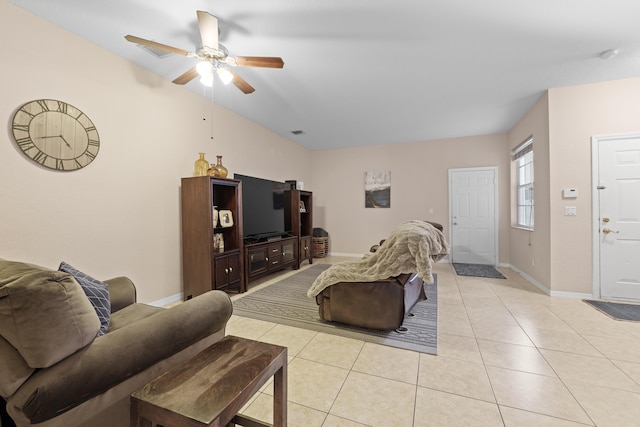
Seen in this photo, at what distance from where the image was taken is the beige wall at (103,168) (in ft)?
6.80

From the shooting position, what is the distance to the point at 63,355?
880 mm

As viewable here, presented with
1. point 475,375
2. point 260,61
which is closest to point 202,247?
point 260,61

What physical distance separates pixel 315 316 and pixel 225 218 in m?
1.79

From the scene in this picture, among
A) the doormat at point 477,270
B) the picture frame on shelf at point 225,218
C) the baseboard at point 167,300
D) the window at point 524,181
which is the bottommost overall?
the doormat at point 477,270

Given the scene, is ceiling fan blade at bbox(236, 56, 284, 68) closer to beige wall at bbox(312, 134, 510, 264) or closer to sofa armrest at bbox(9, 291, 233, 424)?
sofa armrest at bbox(9, 291, 233, 424)

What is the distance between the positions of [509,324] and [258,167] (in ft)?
14.1

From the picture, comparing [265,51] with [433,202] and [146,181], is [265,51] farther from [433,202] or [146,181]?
[433,202]

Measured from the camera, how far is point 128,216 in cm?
281

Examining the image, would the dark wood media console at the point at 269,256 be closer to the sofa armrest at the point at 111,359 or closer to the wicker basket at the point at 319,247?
the wicker basket at the point at 319,247

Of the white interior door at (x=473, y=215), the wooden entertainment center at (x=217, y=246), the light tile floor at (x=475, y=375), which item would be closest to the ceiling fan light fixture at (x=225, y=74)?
the wooden entertainment center at (x=217, y=246)

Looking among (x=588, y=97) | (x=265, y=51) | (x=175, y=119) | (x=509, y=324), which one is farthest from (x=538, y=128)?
(x=175, y=119)

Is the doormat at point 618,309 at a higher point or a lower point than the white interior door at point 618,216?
lower

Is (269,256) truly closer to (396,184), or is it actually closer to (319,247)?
(319,247)

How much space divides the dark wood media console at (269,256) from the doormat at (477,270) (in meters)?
3.10
